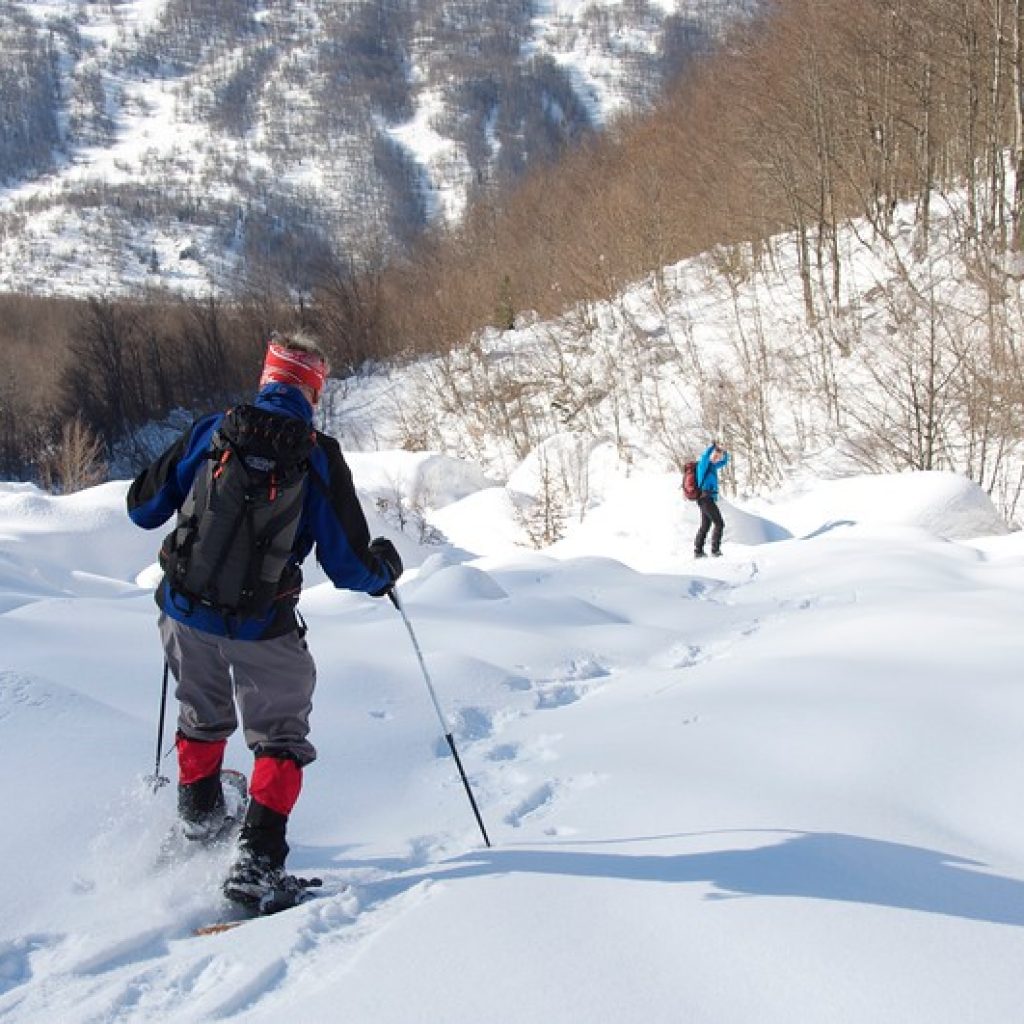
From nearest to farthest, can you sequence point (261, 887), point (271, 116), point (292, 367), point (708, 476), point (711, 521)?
point (261, 887)
point (292, 367)
point (708, 476)
point (711, 521)
point (271, 116)

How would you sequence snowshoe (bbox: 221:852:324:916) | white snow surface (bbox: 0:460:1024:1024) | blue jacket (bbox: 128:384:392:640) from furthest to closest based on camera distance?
blue jacket (bbox: 128:384:392:640)
snowshoe (bbox: 221:852:324:916)
white snow surface (bbox: 0:460:1024:1024)

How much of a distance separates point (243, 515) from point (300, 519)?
19 centimetres

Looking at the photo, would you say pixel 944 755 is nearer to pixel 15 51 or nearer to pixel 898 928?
pixel 898 928

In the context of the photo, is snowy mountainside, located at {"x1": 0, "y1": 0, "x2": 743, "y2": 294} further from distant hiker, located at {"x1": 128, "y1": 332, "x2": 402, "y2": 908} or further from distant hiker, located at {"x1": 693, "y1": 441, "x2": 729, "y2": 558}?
distant hiker, located at {"x1": 128, "y1": 332, "x2": 402, "y2": 908}

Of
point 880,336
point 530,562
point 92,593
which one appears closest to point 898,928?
point 530,562

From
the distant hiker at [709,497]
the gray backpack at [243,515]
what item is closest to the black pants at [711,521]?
the distant hiker at [709,497]

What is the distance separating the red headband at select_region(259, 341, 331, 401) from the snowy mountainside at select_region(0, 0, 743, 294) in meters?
78.6

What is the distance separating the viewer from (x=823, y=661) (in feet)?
14.6

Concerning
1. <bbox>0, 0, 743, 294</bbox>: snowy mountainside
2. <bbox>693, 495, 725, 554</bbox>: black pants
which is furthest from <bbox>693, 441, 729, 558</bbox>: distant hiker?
<bbox>0, 0, 743, 294</bbox>: snowy mountainside

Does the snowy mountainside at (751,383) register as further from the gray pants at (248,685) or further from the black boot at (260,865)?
the black boot at (260,865)

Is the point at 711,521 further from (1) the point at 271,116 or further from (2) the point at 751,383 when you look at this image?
(1) the point at 271,116

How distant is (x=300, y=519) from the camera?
2641 millimetres

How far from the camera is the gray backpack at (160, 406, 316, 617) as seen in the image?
8.10 feet

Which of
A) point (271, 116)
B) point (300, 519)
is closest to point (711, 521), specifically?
point (300, 519)
